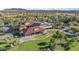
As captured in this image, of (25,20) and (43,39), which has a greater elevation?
(25,20)
